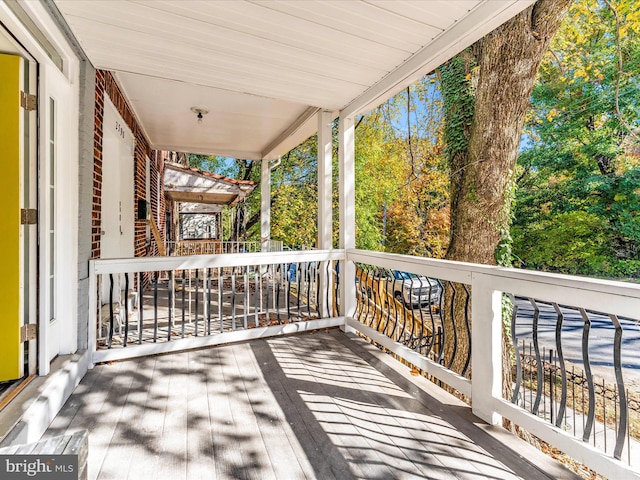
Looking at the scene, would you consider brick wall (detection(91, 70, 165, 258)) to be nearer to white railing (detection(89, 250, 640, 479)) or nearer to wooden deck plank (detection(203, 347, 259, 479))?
white railing (detection(89, 250, 640, 479))

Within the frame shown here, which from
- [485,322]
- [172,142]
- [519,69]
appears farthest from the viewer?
[172,142]

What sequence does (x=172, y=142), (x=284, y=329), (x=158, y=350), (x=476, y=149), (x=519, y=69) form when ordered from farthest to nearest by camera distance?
(x=172, y=142), (x=476, y=149), (x=519, y=69), (x=284, y=329), (x=158, y=350)

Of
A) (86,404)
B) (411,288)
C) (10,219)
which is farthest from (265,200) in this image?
(86,404)

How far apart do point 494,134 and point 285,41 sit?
3191 mm

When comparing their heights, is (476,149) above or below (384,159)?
below

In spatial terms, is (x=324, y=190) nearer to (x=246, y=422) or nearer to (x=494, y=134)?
(x=494, y=134)

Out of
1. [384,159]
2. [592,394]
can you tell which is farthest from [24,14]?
[384,159]

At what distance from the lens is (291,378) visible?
2.59 m

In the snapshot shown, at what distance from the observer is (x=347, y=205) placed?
3.79 m

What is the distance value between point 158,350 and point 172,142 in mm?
4559

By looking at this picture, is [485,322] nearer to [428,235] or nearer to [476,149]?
[476,149]

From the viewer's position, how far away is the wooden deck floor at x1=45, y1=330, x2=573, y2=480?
1608mm

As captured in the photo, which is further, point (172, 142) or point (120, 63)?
point (172, 142)

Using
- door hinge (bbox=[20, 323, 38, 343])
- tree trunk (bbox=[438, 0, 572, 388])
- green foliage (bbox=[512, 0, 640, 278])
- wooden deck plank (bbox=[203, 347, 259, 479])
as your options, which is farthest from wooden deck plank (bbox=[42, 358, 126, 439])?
green foliage (bbox=[512, 0, 640, 278])
